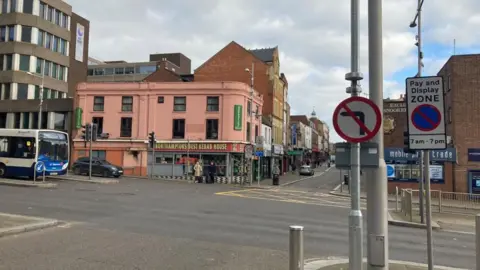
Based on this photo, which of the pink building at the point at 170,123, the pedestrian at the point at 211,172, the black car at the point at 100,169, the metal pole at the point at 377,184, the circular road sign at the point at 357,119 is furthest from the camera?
the pink building at the point at 170,123

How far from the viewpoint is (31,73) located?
2055 inches

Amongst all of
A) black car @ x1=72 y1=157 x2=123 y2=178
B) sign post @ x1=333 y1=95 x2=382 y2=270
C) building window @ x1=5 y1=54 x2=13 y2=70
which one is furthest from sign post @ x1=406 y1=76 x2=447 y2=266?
building window @ x1=5 y1=54 x2=13 y2=70

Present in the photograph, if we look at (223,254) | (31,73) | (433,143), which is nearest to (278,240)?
(223,254)

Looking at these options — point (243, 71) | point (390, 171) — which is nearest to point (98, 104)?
point (243, 71)

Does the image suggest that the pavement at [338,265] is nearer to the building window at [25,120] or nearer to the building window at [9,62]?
the building window at [25,120]

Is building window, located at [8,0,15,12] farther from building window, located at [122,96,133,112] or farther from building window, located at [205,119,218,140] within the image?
building window, located at [205,119,218,140]

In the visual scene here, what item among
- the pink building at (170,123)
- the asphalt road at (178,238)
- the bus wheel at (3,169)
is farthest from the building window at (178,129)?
the asphalt road at (178,238)

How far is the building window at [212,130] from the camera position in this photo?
134ft

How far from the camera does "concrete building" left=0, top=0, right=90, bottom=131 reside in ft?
156

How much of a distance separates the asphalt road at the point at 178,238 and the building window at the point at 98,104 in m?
25.9

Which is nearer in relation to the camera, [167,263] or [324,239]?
[167,263]

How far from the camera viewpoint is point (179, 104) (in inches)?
1650

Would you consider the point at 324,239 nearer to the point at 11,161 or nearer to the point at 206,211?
the point at 206,211

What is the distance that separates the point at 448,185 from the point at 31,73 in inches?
1777
